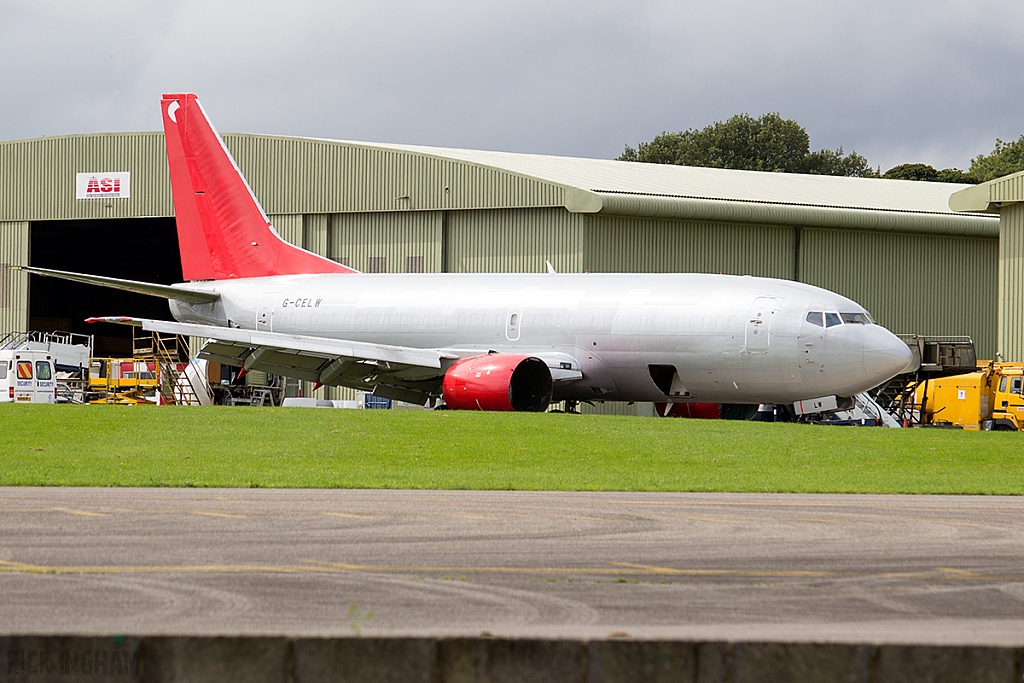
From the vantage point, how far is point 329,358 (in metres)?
37.1

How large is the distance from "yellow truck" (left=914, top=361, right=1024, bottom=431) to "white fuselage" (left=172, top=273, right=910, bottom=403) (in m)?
12.3

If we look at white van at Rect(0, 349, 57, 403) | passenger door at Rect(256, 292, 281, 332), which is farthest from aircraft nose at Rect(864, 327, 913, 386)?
white van at Rect(0, 349, 57, 403)

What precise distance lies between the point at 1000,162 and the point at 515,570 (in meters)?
119

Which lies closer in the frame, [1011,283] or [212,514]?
[212,514]

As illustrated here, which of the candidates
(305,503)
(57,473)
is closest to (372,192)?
(57,473)

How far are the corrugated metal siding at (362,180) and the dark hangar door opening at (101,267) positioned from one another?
35.1ft

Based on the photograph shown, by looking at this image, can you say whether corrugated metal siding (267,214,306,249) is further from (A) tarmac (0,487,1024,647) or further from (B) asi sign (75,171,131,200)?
(A) tarmac (0,487,1024,647)

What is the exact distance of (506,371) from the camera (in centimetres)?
3344

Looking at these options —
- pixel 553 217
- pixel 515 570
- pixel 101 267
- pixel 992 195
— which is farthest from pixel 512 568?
pixel 101 267

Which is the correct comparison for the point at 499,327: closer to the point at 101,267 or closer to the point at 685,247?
the point at 685,247

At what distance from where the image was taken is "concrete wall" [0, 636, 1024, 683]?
7434 mm

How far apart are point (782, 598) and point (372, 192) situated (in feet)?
140

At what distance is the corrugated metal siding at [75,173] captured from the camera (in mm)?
54719

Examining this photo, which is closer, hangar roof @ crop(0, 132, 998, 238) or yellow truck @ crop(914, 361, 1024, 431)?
yellow truck @ crop(914, 361, 1024, 431)
